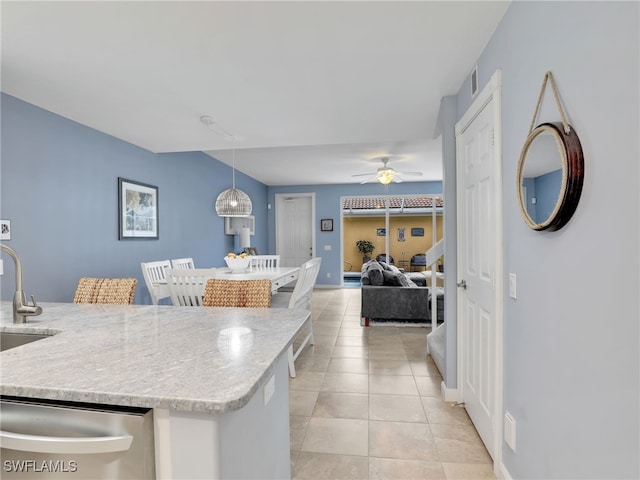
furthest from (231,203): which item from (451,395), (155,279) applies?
(451,395)

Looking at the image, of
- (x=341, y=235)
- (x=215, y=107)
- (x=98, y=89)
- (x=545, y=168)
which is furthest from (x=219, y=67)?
(x=341, y=235)

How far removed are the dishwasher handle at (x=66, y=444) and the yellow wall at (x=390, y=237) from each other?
26.2 feet

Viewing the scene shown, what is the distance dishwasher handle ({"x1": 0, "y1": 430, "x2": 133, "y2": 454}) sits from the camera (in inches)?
31.3

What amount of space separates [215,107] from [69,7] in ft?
4.04

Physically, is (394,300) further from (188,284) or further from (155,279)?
(155,279)

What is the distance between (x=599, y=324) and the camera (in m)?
0.95

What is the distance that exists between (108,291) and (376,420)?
204cm

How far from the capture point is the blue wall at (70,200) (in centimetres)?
249

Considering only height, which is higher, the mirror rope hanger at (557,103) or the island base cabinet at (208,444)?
the mirror rope hanger at (557,103)

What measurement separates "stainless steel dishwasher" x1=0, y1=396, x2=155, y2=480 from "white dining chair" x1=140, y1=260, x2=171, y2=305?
7.33 ft

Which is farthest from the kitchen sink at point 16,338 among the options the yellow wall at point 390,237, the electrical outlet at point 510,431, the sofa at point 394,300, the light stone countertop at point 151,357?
the yellow wall at point 390,237

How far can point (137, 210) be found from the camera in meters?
3.72

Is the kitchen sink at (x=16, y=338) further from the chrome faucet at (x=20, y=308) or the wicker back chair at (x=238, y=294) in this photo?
the wicker back chair at (x=238, y=294)

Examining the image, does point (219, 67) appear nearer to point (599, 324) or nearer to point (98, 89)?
point (98, 89)
